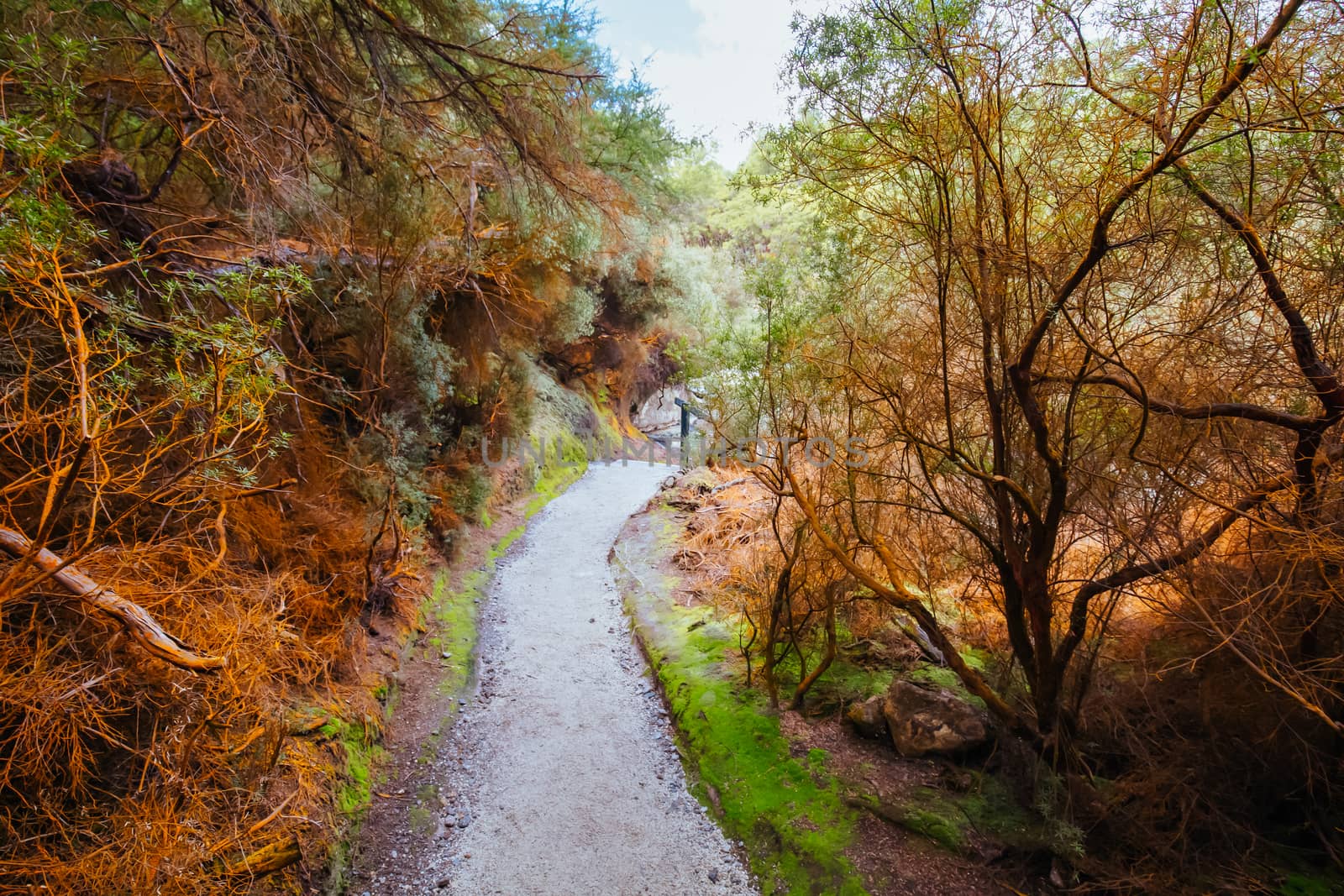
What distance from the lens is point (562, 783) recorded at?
4.80m

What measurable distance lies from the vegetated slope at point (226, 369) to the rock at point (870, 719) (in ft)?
13.2

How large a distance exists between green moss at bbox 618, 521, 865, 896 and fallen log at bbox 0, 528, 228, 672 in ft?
12.0

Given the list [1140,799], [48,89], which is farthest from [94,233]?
[1140,799]

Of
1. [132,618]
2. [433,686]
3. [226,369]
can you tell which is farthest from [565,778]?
[226,369]

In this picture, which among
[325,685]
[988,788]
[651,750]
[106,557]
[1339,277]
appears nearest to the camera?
[1339,277]

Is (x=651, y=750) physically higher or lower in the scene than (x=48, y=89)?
lower

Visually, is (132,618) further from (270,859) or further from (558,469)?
(558,469)

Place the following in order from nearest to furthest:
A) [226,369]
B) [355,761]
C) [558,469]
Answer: [226,369] → [355,761] → [558,469]

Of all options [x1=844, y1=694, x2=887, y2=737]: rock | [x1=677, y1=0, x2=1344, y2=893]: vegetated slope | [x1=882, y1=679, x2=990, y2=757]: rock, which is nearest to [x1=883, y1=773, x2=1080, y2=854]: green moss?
[x1=677, y1=0, x2=1344, y2=893]: vegetated slope

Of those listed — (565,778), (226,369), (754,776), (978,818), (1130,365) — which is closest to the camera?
(226,369)

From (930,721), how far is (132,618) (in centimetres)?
520

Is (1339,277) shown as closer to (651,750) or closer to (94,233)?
(651,750)

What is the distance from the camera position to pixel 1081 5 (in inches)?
116

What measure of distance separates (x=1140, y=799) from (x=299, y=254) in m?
7.88
